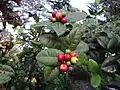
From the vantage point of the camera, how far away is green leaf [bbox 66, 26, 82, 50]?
0.94 metres

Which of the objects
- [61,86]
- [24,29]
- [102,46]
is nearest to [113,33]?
[102,46]

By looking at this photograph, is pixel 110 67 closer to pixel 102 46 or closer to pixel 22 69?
pixel 102 46

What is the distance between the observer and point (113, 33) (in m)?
0.99

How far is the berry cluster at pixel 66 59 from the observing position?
0.88 meters

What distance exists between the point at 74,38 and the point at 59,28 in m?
0.07

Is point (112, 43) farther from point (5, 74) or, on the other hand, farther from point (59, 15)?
point (5, 74)

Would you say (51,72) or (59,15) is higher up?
(59,15)

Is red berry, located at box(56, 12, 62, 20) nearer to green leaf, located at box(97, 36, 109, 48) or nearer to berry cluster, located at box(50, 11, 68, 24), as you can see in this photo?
berry cluster, located at box(50, 11, 68, 24)

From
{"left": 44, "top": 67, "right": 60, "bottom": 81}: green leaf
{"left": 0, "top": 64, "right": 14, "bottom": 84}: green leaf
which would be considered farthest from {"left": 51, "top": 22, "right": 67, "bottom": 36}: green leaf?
{"left": 0, "top": 64, "right": 14, "bottom": 84}: green leaf

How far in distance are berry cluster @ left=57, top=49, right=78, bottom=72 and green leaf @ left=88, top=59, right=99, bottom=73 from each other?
0.05 metres

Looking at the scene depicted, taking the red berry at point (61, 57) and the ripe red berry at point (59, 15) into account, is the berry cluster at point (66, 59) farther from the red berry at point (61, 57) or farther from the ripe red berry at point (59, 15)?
the ripe red berry at point (59, 15)

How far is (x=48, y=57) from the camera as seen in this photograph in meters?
0.90

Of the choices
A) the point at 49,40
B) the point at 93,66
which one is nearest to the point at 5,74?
the point at 49,40

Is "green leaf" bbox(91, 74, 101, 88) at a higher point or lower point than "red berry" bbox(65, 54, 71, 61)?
lower
